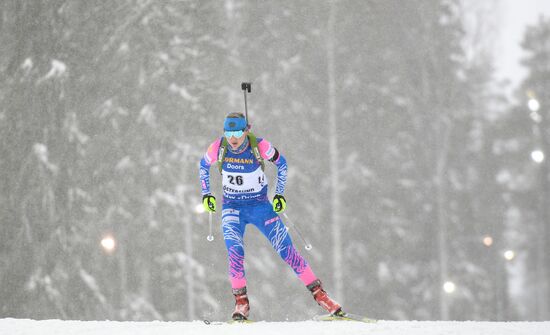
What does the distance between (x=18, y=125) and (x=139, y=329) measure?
1501cm

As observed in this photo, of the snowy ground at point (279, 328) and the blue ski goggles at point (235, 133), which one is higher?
the blue ski goggles at point (235, 133)

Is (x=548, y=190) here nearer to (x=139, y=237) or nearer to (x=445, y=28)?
(x=445, y=28)

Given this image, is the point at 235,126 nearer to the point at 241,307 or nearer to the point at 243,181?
the point at 243,181

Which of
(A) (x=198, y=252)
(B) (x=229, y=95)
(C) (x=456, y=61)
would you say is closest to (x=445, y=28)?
(C) (x=456, y=61)

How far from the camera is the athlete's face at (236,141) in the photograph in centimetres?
774

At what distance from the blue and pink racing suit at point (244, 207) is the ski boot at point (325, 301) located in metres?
0.07

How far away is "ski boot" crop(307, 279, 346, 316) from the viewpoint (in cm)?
787

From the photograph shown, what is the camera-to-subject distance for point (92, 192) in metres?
20.5

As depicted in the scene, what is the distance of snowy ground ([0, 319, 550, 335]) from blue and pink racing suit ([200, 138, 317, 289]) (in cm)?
73

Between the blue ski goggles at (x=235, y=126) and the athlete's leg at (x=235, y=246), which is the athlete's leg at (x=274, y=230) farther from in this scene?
the blue ski goggles at (x=235, y=126)

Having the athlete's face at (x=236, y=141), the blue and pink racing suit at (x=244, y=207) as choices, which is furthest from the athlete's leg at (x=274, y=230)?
the athlete's face at (x=236, y=141)

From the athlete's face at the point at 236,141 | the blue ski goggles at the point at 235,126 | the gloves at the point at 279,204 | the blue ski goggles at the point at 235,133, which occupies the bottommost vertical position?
the gloves at the point at 279,204

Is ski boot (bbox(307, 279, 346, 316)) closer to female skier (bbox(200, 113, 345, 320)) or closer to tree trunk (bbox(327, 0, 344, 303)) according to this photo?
female skier (bbox(200, 113, 345, 320))

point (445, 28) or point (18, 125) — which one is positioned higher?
point (445, 28)
